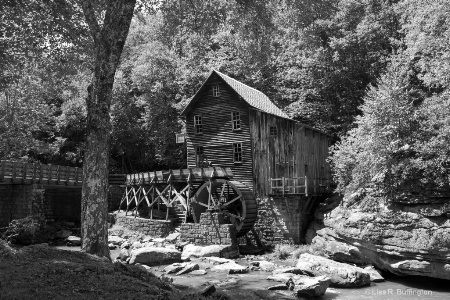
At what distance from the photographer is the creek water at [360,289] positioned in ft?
39.7

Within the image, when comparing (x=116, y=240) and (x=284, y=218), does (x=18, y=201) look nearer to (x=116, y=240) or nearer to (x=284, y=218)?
(x=116, y=240)

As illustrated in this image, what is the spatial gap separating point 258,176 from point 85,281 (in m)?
17.5

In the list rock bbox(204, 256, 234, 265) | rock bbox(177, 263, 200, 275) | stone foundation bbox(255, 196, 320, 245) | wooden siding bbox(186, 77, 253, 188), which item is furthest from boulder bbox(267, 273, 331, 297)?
wooden siding bbox(186, 77, 253, 188)

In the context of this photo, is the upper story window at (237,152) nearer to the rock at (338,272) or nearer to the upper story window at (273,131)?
the upper story window at (273,131)

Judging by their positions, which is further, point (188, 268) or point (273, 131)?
point (273, 131)

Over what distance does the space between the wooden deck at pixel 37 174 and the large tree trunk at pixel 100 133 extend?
17.2 m

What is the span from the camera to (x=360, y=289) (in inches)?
515

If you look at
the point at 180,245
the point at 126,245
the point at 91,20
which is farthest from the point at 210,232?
the point at 91,20

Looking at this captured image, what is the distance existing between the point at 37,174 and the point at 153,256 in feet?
40.3

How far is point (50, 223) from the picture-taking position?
89.7 feet

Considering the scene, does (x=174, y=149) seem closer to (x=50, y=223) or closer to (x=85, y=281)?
(x=50, y=223)

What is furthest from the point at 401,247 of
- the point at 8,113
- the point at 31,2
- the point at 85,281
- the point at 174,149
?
the point at 8,113

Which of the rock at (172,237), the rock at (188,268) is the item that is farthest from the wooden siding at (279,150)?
the rock at (188,268)

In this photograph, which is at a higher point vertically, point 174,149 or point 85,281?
point 174,149
